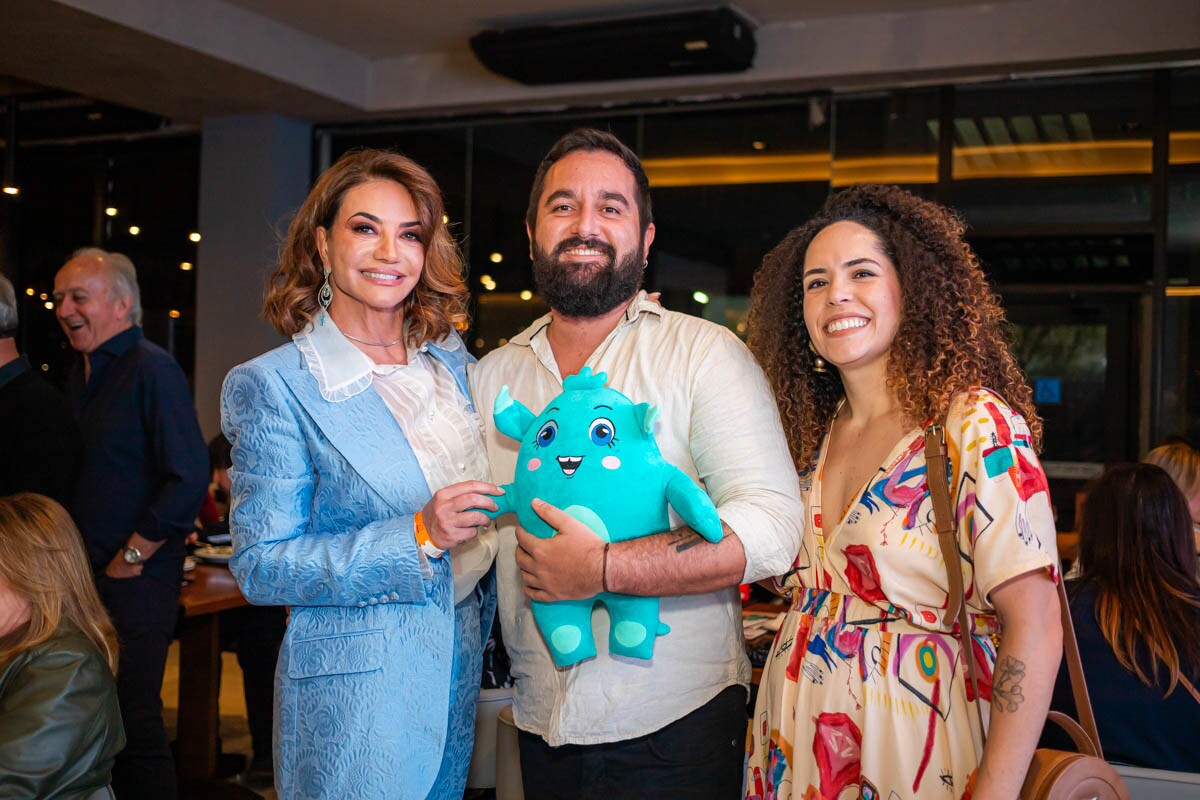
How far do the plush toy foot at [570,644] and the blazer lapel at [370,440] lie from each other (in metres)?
0.33

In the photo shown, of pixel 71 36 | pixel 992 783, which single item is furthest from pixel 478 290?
pixel 992 783

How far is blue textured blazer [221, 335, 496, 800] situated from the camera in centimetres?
168

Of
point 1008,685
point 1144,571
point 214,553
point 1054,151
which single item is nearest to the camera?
point 1008,685

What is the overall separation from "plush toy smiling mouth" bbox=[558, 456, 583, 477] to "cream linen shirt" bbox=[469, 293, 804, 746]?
0.21m

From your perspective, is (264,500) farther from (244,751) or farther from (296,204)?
(296,204)

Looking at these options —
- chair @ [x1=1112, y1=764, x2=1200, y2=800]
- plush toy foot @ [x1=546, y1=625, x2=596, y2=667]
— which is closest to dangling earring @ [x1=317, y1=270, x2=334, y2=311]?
plush toy foot @ [x1=546, y1=625, x2=596, y2=667]

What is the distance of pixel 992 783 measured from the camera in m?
1.47

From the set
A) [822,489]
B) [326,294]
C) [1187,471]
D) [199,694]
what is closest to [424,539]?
[326,294]

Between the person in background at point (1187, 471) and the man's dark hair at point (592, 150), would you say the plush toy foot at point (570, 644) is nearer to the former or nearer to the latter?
the man's dark hair at point (592, 150)

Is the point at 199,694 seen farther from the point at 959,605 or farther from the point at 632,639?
the point at 959,605

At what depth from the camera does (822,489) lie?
1.82 meters

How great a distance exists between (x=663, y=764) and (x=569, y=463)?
1.69ft

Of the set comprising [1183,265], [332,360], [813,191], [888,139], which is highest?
[888,139]

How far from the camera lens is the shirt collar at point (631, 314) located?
6.29 feet
